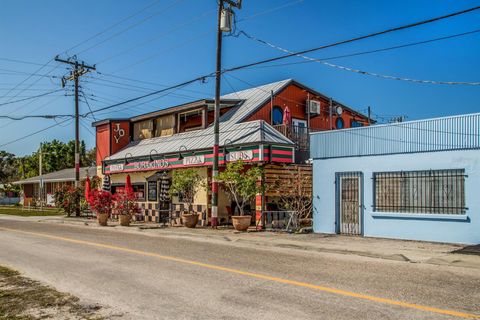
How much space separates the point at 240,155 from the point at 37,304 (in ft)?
45.7

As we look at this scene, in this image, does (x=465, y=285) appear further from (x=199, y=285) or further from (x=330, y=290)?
(x=199, y=285)

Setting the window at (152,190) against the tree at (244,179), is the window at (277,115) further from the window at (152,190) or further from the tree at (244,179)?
the tree at (244,179)

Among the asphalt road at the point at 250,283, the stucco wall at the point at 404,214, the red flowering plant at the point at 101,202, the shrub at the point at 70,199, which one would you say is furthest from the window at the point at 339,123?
the asphalt road at the point at 250,283

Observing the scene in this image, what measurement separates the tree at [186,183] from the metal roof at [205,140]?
1473 mm

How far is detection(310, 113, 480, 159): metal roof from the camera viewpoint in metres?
13.8

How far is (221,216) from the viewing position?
22.6 metres

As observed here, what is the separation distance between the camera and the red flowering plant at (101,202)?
24.1 metres

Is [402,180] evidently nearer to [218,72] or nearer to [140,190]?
[218,72]

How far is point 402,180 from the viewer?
15281 mm

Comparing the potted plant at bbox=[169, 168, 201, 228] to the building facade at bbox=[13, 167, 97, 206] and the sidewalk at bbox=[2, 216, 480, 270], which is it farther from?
the building facade at bbox=[13, 167, 97, 206]

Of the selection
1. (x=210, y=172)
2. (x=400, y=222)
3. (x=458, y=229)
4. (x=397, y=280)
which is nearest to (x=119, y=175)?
(x=210, y=172)

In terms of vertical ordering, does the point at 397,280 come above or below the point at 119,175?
below

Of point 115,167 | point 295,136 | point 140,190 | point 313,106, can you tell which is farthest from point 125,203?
point 313,106

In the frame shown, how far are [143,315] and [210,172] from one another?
52.9 feet
